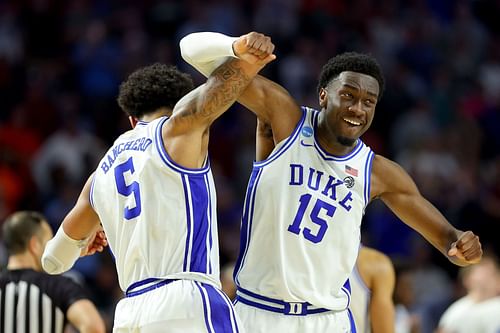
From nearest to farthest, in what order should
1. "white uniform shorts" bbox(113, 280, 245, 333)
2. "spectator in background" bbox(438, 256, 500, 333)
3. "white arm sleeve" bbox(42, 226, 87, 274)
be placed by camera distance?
1. "white uniform shorts" bbox(113, 280, 245, 333)
2. "white arm sleeve" bbox(42, 226, 87, 274)
3. "spectator in background" bbox(438, 256, 500, 333)

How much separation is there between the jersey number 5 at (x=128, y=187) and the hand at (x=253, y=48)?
2.53 feet

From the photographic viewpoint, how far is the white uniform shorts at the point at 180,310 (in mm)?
Result: 5094

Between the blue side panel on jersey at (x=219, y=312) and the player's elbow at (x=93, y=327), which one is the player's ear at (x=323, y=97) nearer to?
the blue side panel on jersey at (x=219, y=312)

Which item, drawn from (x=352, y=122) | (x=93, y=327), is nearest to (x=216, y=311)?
(x=352, y=122)

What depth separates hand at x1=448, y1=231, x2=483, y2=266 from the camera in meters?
5.80

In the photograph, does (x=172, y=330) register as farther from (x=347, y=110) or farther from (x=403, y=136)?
(x=403, y=136)

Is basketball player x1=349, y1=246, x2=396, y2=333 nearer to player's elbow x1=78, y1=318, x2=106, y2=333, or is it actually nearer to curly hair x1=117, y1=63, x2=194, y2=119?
player's elbow x1=78, y1=318, x2=106, y2=333

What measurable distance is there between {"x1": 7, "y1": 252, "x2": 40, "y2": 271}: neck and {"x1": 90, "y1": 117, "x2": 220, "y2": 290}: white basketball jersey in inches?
78.5

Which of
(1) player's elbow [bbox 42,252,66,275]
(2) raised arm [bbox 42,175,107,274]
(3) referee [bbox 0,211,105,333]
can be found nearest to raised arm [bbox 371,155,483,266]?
(2) raised arm [bbox 42,175,107,274]

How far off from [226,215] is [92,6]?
3.77 meters

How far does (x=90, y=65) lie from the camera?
13.5 metres

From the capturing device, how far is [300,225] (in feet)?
19.1

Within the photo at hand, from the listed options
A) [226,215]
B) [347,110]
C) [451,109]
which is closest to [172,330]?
[347,110]

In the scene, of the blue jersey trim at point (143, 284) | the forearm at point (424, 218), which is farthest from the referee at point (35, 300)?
the forearm at point (424, 218)
